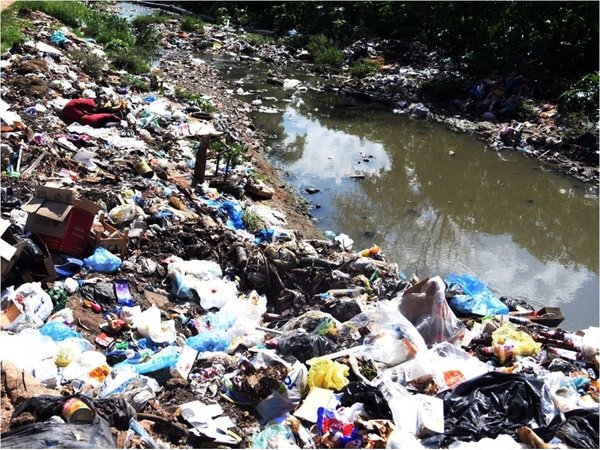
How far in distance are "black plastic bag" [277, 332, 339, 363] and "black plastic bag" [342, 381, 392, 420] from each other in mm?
418

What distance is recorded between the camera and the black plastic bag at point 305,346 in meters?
4.10

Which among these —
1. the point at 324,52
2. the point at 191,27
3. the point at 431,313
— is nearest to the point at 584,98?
the point at 324,52

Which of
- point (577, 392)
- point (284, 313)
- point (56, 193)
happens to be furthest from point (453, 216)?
point (56, 193)

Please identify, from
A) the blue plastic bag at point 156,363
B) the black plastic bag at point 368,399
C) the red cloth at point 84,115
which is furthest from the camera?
the red cloth at point 84,115

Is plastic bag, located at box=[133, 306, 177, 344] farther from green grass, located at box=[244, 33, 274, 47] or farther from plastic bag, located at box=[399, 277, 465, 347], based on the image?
green grass, located at box=[244, 33, 274, 47]

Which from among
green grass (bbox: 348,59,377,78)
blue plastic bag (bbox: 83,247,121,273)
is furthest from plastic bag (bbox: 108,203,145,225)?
green grass (bbox: 348,59,377,78)

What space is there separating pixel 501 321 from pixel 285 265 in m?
1.89

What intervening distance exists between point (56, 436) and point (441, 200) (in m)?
6.86

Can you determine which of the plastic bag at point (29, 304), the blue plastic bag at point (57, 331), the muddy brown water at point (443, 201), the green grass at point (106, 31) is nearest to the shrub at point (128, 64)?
the green grass at point (106, 31)

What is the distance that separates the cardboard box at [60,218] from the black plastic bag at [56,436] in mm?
2239

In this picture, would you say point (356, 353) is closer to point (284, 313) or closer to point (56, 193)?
point (284, 313)

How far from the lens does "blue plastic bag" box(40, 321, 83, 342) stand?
152 inches

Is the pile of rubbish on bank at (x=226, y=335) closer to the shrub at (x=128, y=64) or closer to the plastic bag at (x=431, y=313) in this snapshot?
the plastic bag at (x=431, y=313)

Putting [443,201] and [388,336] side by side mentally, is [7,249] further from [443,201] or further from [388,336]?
[443,201]
